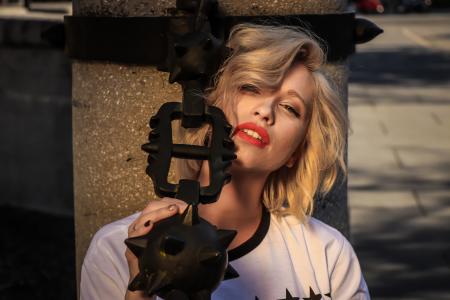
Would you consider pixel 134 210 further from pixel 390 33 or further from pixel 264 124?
pixel 390 33

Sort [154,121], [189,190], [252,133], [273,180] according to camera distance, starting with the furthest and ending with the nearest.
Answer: [273,180] → [252,133] → [154,121] → [189,190]

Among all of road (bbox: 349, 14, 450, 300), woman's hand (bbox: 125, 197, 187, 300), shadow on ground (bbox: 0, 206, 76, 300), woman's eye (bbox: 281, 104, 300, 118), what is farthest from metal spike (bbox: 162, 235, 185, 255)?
shadow on ground (bbox: 0, 206, 76, 300)

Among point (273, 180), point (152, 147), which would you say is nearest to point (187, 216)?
point (152, 147)

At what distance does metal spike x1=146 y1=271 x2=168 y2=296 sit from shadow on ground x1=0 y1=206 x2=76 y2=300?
2958 millimetres

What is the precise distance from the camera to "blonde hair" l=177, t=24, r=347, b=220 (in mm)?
2148

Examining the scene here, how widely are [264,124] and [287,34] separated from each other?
0.21 meters

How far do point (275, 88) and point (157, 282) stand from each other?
82cm

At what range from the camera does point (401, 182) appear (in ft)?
24.5

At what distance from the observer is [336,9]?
9.03 feet

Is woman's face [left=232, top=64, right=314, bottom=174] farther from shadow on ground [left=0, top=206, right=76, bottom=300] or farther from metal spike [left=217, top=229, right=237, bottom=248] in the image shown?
shadow on ground [left=0, top=206, right=76, bottom=300]

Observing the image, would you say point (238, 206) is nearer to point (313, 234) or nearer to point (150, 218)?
point (313, 234)

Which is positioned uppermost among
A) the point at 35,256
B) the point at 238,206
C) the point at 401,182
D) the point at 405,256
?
the point at 238,206

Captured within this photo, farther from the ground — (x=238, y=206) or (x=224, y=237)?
(x=224, y=237)

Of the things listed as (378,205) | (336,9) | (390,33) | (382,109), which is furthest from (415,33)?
(336,9)
